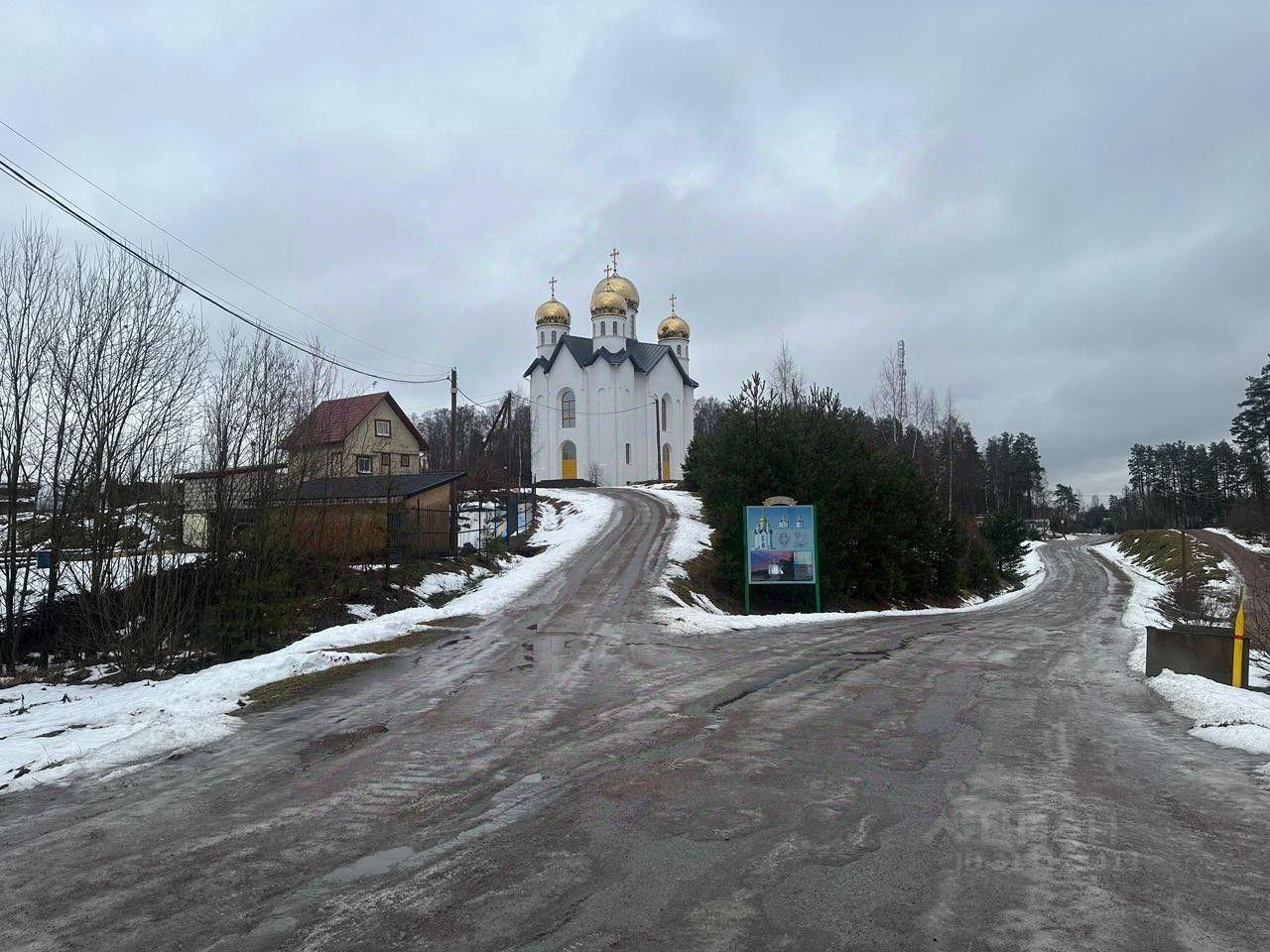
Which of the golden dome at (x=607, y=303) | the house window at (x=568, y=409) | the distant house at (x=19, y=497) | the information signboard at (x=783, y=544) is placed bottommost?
the information signboard at (x=783, y=544)

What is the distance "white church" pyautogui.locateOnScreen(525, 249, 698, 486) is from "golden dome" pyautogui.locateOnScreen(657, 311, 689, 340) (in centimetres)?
202

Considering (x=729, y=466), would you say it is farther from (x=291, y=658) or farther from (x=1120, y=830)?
(x=1120, y=830)

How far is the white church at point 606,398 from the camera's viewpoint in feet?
238

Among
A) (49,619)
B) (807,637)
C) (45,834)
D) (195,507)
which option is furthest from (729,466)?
(45,834)

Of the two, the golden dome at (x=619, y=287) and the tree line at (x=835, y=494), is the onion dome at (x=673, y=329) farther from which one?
the tree line at (x=835, y=494)

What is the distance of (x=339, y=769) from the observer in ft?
23.6

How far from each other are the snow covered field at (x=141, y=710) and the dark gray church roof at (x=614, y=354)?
54439 millimetres

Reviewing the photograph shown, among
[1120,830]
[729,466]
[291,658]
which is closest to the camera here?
[1120,830]

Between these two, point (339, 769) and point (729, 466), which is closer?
point (339, 769)

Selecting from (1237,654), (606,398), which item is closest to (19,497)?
(1237,654)

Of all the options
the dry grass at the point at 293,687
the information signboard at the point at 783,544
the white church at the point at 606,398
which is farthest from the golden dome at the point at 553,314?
the dry grass at the point at 293,687

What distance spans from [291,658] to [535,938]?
10.1m

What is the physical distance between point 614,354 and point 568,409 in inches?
240

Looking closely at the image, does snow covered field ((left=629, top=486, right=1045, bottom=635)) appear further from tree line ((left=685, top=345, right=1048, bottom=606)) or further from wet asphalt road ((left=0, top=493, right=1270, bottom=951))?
wet asphalt road ((left=0, top=493, right=1270, bottom=951))
